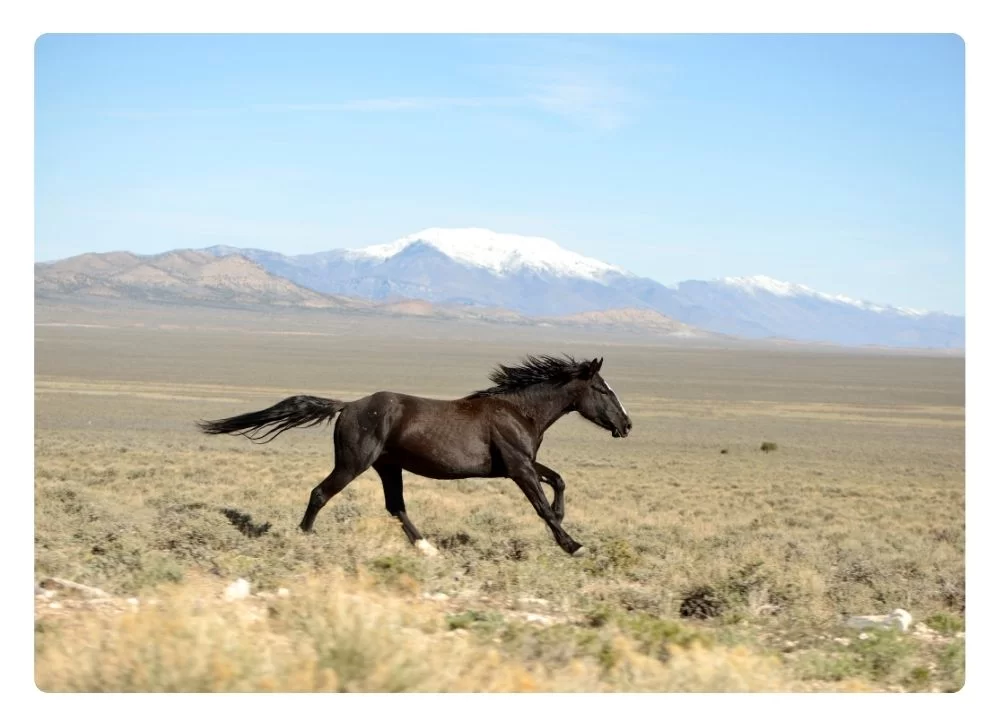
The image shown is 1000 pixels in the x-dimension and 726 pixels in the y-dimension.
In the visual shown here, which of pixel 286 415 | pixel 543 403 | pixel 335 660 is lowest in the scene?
pixel 335 660

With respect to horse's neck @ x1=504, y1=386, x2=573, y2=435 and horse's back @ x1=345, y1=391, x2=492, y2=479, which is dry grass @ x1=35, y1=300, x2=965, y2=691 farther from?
horse's neck @ x1=504, y1=386, x2=573, y2=435

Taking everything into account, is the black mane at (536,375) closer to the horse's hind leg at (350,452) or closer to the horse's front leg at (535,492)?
the horse's front leg at (535,492)

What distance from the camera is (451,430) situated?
34.3 feet

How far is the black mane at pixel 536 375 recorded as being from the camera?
11.2 m

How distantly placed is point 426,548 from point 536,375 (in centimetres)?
205

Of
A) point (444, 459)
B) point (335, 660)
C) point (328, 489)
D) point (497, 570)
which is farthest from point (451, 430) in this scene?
point (335, 660)

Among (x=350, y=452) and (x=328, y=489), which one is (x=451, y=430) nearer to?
(x=350, y=452)

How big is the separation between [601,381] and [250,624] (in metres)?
5.36

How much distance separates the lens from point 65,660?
6.22 m

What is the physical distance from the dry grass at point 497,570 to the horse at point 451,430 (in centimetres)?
63

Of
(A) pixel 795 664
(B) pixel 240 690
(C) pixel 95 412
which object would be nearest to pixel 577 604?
(A) pixel 795 664

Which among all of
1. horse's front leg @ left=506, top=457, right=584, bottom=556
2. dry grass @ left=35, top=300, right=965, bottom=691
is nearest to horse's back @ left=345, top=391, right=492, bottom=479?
horse's front leg @ left=506, top=457, right=584, bottom=556

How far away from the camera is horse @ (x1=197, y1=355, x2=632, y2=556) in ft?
33.8
